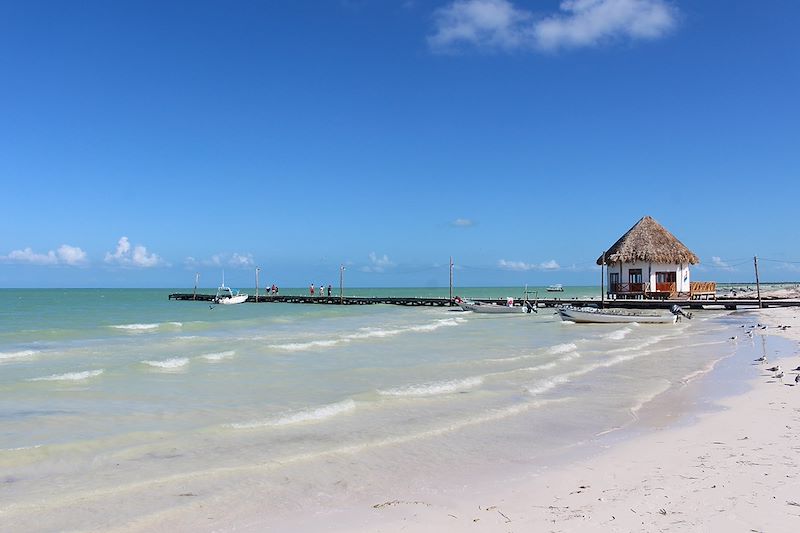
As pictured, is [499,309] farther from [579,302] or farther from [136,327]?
[136,327]

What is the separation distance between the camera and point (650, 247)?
3969 cm

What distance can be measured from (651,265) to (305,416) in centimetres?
3484

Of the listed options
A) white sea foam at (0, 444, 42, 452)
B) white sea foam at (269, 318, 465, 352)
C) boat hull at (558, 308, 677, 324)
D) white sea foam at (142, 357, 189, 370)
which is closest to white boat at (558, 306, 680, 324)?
boat hull at (558, 308, 677, 324)

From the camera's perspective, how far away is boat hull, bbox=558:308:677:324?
30.4m

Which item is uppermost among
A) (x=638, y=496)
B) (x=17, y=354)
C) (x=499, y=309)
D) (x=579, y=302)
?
(x=579, y=302)

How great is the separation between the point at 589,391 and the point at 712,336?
14579mm

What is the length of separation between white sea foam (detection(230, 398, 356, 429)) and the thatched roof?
3307 centimetres

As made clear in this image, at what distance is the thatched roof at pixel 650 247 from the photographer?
3912 cm

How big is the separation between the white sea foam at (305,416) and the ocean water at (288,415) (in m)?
0.05

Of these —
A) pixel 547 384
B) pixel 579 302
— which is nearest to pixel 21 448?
pixel 547 384

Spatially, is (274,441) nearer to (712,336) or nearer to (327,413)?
(327,413)

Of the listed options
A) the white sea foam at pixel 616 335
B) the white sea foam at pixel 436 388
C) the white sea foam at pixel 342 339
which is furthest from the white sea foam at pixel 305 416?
the white sea foam at pixel 616 335

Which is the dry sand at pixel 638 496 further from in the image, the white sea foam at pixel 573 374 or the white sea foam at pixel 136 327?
the white sea foam at pixel 136 327

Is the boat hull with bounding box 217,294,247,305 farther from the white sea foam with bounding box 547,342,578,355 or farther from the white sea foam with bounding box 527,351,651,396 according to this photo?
the white sea foam with bounding box 527,351,651,396
